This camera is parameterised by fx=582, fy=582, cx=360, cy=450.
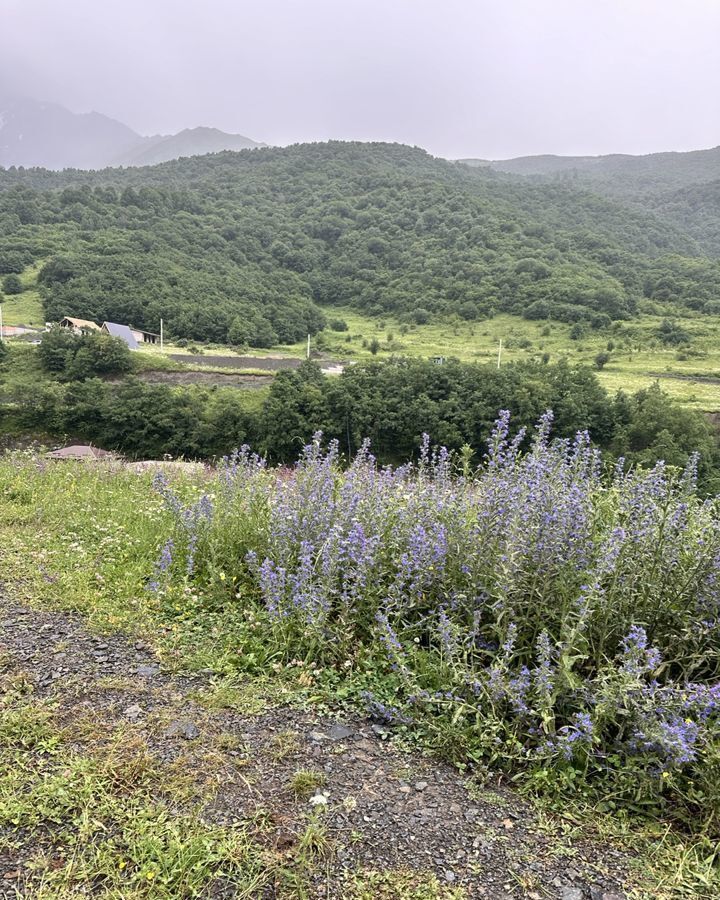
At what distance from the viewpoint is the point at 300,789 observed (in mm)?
2473

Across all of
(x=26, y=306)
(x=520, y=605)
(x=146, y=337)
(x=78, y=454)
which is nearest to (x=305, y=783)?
(x=520, y=605)

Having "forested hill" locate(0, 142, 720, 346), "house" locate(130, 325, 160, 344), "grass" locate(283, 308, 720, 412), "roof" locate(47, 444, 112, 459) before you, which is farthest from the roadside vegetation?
"forested hill" locate(0, 142, 720, 346)

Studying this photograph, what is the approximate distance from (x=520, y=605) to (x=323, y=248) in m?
117

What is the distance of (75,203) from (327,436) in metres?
86.5

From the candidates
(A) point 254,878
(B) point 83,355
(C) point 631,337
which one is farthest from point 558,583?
(C) point 631,337

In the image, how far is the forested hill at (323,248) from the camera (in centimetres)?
7900

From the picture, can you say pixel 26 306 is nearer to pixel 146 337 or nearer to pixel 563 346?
pixel 146 337

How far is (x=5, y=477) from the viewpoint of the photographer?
6.63 metres

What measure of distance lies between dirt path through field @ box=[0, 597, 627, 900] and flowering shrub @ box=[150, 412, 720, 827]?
10.3 inches

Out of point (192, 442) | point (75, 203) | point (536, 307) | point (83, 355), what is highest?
point (75, 203)

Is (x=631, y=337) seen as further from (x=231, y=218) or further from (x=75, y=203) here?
(x=75, y=203)

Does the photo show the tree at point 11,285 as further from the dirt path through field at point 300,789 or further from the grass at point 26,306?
the dirt path through field at point 300,789

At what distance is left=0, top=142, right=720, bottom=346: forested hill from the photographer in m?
79.0

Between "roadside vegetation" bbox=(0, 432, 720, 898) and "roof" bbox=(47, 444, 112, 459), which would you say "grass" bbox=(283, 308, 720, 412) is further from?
"roadside vegetation" bbox=(0, 432, 720, 898)
